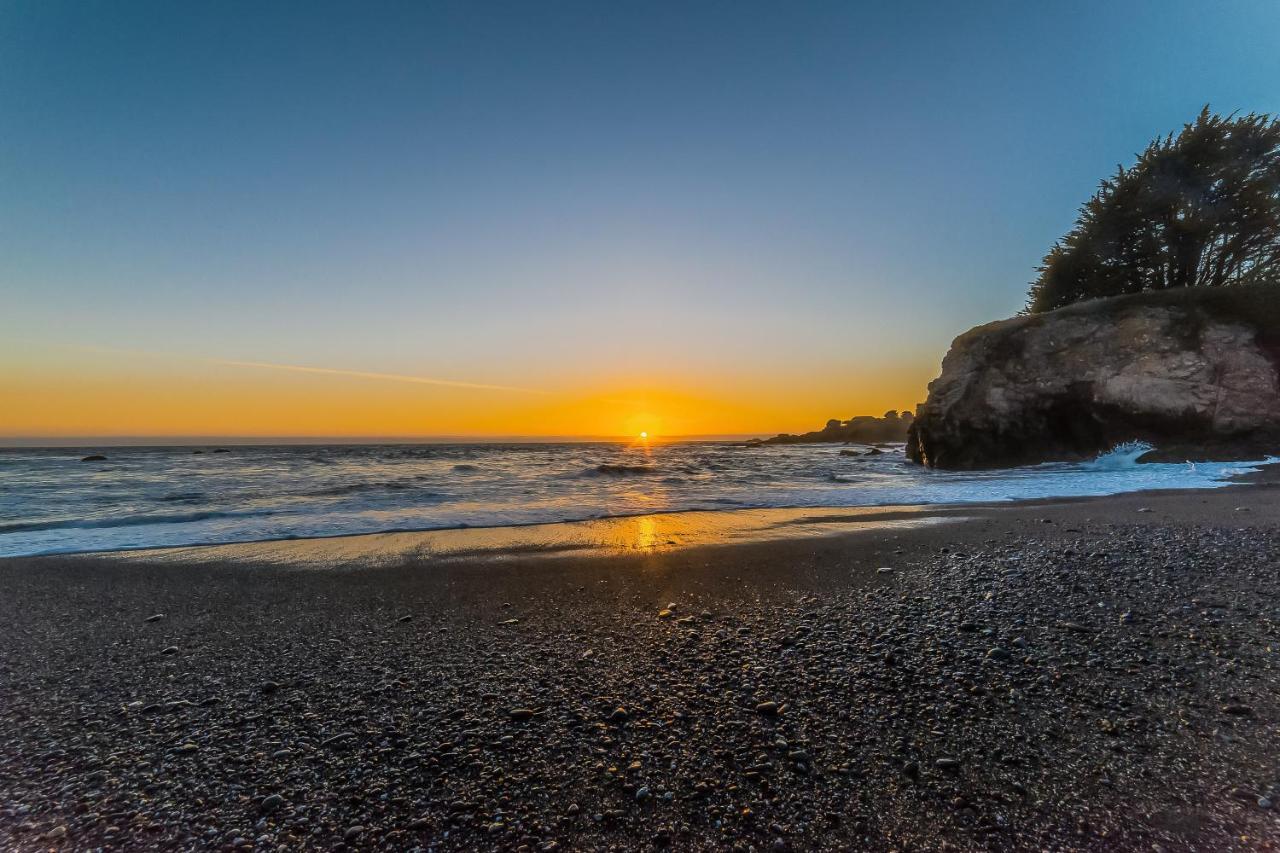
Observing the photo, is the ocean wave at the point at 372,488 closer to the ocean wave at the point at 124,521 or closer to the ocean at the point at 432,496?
the ocean at the point at 432,496

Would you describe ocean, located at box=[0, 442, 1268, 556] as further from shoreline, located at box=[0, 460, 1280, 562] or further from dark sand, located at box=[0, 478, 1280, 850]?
dark sand, located at box=[0, 478, 1280, 850]

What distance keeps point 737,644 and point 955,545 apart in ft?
14.9

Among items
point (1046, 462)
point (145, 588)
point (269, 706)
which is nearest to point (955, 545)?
point (269, 706)

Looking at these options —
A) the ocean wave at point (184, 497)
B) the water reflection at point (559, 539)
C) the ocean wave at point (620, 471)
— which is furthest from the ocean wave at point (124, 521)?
the ocean wave at point (620, 471)

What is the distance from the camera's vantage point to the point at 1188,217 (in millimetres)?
23656

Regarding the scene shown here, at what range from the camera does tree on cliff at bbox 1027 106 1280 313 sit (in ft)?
74.0

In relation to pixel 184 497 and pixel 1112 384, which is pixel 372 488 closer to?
pixel 184 497

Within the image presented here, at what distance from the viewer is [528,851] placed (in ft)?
5.89

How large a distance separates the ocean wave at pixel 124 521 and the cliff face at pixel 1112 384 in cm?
2479

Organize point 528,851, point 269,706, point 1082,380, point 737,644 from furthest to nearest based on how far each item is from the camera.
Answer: point 1082,380
point 737,644
point 269,706
point 528,851

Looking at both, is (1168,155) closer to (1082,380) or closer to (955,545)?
(1082,380)

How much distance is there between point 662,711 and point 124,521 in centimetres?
1239

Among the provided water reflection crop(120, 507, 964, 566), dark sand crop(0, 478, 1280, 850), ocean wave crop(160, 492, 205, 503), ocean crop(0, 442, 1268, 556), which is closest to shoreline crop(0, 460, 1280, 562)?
water reflection crop(120, 507, 964, 566)

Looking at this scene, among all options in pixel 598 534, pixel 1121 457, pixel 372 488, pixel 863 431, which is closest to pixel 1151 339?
pixel 1121 457
